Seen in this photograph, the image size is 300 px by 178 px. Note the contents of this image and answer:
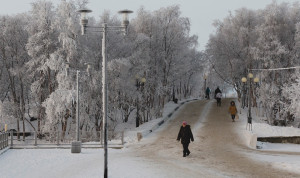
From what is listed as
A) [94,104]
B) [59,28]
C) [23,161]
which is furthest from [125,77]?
[23,161]

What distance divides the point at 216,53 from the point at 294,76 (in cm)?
1394

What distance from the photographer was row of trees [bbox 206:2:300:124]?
1544 inches

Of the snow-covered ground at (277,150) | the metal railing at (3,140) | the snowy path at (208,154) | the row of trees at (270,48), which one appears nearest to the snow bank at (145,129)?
the snowy path at (208,154)

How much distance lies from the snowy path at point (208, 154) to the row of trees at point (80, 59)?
7.20 metres

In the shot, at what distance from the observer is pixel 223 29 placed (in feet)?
153

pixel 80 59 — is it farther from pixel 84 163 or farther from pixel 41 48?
pixel 84 163

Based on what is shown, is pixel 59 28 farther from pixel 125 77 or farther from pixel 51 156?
pixel 51 156

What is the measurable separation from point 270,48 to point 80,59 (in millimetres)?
20338

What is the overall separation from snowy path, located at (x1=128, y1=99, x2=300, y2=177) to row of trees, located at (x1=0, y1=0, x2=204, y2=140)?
720 cm

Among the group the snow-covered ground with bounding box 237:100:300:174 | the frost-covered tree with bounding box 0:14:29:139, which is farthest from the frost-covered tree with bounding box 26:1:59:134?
the snow-covered ground with bounding box 237:100:300:174

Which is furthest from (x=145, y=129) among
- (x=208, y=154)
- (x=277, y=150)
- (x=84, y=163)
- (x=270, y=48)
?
(x=270, y=48)

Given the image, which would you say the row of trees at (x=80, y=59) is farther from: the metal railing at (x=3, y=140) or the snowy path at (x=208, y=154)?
the metal railing at (x=3, y=140)

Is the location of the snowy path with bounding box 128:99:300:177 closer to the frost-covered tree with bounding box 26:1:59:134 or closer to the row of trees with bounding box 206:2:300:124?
the row of trees with bounding box 206:2:300:124

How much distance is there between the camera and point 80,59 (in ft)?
109
